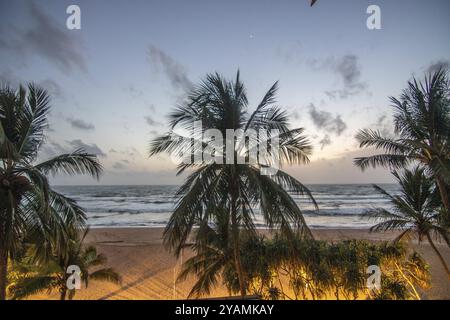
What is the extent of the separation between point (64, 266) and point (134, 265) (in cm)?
516

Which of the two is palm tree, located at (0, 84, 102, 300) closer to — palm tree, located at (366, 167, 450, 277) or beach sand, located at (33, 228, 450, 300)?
beach sand, located at (33, 228, 450, 300)

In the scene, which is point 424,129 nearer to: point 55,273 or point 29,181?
point 29,181

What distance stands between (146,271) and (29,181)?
8.37 metres

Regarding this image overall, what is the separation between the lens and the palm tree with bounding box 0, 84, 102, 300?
4008 millimetres

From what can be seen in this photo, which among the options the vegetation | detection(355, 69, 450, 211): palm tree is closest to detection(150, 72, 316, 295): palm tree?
the vegetation

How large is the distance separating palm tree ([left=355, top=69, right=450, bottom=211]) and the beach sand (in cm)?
587

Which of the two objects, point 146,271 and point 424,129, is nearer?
point 424,129

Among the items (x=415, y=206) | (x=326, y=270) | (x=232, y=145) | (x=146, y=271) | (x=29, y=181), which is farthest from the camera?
(x=146, y=271)

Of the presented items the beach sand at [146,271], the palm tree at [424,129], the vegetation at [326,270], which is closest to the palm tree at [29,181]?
the vegetation at [326,270]

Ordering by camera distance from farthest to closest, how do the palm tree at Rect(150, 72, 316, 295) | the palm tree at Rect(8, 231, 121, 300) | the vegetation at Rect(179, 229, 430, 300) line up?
the palm tree at Rect(8, 231, 121, 300)
the vegetation at Rect(179, 229, 430, 300)
the palm tree at Rect(150, 72, 316, 295)

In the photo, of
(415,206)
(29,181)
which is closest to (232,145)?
(29,181)

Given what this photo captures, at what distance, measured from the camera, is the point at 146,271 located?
1102 centimetres

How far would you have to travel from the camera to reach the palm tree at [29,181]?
4008 millimetres

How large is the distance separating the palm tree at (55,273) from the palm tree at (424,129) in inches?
352
